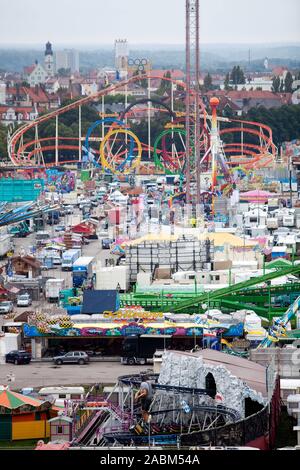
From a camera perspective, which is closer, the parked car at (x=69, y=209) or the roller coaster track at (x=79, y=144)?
the parked car at (x=69, y=209)

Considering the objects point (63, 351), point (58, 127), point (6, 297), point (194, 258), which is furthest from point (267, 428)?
point (58, 127)

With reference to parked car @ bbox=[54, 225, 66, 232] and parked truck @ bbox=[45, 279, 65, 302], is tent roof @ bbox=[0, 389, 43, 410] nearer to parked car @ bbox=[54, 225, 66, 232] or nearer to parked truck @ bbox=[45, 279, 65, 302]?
parked truck @ bbox=[45, 279, 65, 302]

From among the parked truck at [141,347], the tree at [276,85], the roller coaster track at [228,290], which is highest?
the parked truck at [141,347]

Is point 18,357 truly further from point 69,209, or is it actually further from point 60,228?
point 69,209

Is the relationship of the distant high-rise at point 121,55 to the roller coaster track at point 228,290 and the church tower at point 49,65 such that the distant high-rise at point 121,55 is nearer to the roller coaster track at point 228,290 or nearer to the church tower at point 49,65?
the church tower at point 49,65

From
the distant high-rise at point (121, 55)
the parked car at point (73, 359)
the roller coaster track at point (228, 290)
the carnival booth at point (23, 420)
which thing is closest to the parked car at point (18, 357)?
the parked car at point (73, 359)

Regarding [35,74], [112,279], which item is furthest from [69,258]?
[35,74]
